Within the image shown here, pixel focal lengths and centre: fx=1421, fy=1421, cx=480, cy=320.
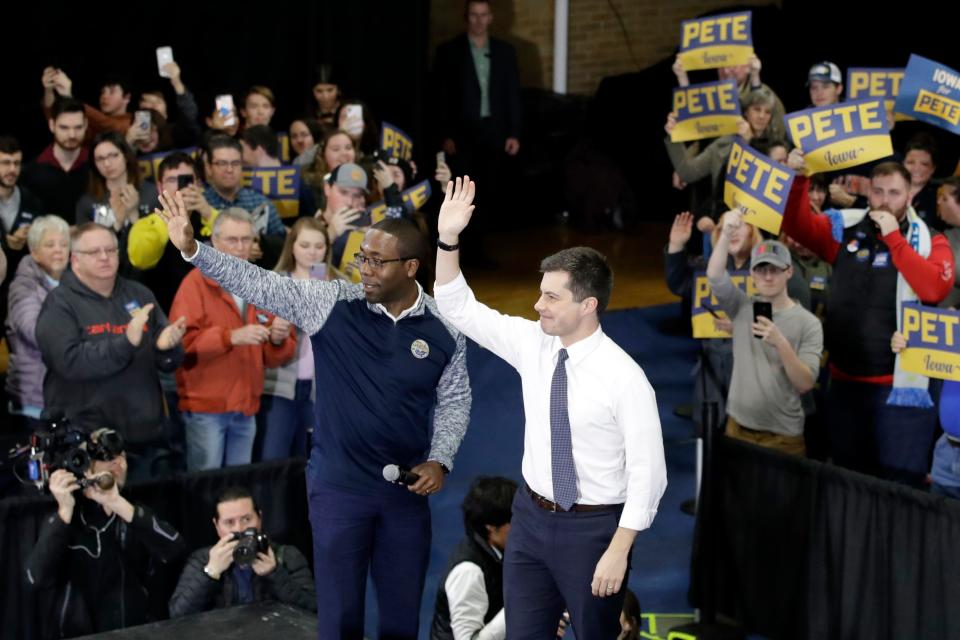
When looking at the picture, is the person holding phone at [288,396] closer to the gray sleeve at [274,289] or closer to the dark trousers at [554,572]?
the gray sleeve at [274,289]

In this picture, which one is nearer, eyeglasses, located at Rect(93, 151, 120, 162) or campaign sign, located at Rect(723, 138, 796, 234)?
campaign sign, located at Rect(723, 138, 796, 234)

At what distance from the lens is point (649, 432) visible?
4.30 meters

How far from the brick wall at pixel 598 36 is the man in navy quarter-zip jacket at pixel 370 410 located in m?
10.2

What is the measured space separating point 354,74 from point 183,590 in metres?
6.99

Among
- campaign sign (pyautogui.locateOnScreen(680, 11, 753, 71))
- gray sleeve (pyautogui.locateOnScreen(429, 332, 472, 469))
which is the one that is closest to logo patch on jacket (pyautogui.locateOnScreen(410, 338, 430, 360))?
gray sleeve (pyautogui.locateOnScreen(429, 332, 472, 469))

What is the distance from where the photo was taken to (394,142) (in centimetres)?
923

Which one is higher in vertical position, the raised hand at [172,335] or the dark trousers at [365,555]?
the raised hand at [172,335]

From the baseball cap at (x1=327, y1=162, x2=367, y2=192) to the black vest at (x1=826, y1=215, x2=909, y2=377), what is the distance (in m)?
2.50

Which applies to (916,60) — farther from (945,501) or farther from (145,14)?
(145,14)

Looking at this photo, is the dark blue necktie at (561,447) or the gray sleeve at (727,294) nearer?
the dark blue necktie at (561,447)

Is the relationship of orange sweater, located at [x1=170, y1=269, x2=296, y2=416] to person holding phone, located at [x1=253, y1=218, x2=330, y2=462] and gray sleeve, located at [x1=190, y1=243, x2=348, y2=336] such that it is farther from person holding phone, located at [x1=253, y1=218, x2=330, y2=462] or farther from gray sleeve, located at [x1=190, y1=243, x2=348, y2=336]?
gray sleeve, located at [x1=190, y1=243, x2=348, y2=336]

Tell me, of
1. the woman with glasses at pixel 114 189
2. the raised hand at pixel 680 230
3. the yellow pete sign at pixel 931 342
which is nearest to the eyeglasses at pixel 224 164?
the woman with glasses at pixel 114 189

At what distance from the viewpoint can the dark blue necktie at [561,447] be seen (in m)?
4.38

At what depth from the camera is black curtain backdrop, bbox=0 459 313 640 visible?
5754mm
